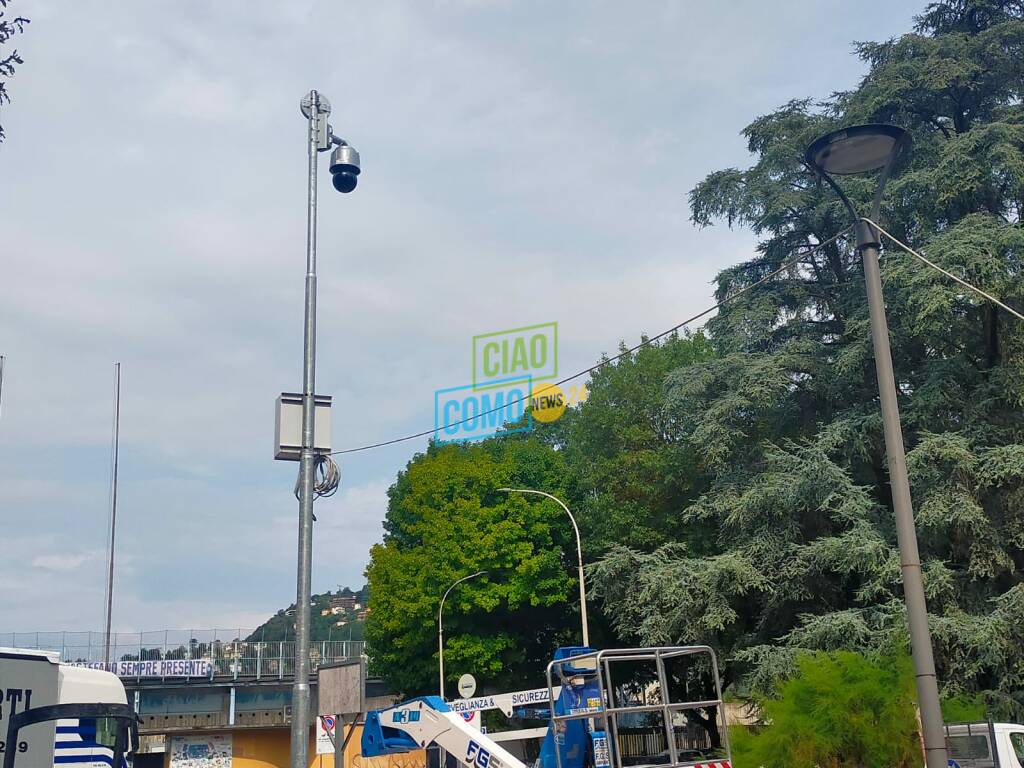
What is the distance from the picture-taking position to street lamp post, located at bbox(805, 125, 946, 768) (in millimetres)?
9477

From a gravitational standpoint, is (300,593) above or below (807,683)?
above

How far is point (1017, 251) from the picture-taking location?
26547 mm

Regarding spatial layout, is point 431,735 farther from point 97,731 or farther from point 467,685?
point 467,685

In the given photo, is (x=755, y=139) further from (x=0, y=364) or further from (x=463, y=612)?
(x=0, y=364)

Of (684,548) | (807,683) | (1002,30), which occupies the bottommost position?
(807,683)

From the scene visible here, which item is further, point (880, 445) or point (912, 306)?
point (880, 445)

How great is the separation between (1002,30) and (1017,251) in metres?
7.06

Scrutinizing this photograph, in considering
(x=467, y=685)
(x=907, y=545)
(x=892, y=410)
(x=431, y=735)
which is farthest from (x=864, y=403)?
(x=907, y=545)

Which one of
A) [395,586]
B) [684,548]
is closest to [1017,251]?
[684,548]

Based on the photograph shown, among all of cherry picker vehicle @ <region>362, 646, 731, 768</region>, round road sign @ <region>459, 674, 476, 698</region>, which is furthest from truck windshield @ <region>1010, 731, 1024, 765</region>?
round road sign @ <region>459, 674, 476, 698</region>

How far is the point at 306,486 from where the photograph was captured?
13.2 meters

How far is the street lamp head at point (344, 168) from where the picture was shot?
552 inches

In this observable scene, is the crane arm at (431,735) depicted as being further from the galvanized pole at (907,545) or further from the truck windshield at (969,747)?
the truck windshield at (969,747)

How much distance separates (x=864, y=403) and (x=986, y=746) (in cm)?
1524
